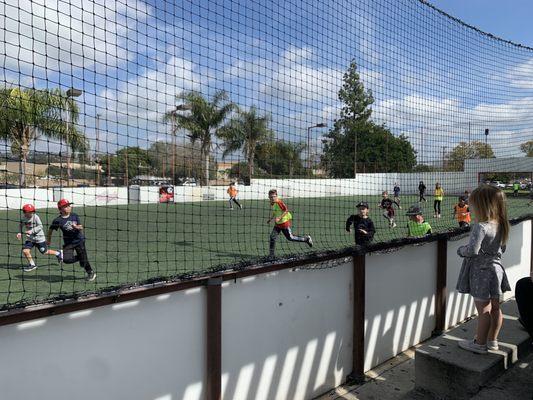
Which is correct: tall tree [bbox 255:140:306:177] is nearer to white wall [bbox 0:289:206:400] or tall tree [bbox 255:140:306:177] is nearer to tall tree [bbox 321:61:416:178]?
tall tree [bbox 321:61:416:178]

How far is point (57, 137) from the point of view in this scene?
3732 mm

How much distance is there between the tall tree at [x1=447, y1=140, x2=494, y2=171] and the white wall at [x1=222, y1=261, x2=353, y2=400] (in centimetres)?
385

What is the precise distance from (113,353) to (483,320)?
3.08 m

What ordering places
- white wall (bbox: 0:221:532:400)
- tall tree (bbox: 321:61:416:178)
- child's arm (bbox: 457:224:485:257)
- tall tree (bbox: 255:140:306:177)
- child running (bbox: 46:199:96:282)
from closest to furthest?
white wall (bbox: 0:221:532:400), child's arm (bbox: 457:224:485:257), tall tree (bbox: 255:140:306:177), tall tree (bbox: 321:61:416:178), child running (bbox: 46:199:96:282)

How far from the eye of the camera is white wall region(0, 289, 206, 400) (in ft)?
7.58

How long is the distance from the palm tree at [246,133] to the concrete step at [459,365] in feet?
8.89

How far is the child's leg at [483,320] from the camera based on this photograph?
12.6 feet

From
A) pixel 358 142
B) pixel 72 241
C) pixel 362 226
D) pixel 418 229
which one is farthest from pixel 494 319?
pixel 72 241

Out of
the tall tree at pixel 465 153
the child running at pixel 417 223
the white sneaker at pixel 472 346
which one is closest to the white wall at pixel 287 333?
the white sneaker at pixel 472 346

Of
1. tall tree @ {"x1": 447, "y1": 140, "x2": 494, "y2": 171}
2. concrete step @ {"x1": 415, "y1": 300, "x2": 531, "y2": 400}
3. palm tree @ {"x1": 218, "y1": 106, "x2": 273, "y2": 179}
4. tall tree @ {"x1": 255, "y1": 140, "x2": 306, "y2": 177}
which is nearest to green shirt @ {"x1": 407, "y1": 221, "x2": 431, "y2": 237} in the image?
tall tree @ {"x1": 447, "y1": 140, "x2": 494, "y2": 171}

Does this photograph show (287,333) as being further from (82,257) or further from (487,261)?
(82,257)

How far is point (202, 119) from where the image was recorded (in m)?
5.12

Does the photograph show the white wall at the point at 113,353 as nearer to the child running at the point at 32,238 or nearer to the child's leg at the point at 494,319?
the child's leg at the point at 494,319

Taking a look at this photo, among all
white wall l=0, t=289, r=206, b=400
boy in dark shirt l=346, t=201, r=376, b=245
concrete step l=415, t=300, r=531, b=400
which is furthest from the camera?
boy in dark shirt l=346, t=201, r=376, b=245
